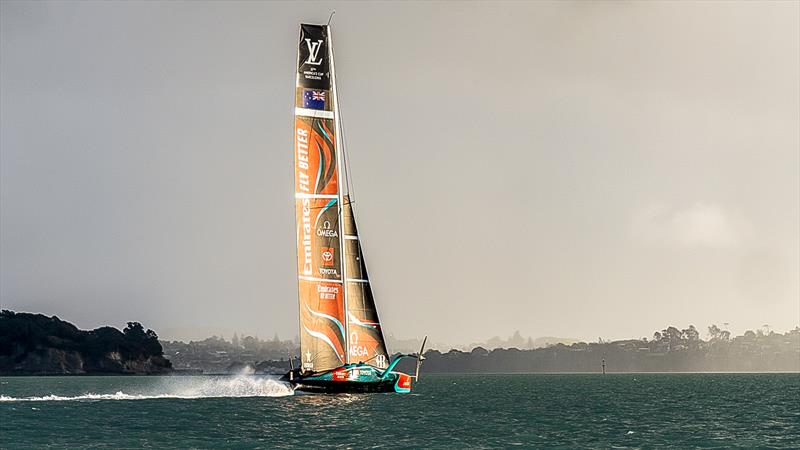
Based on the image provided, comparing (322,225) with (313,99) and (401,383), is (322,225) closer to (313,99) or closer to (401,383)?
(313,99)

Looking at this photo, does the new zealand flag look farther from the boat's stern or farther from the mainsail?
the boat's stern

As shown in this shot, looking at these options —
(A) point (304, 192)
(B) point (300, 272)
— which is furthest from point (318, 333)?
(A) point (304, 192)

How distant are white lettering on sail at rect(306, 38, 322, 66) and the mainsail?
0.07m

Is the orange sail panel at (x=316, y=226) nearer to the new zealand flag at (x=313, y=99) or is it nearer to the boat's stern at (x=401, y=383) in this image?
the new zealand flag at (x=313, y=99)

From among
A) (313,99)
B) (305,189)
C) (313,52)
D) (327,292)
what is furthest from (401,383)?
(313,52)

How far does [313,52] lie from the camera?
64312mm

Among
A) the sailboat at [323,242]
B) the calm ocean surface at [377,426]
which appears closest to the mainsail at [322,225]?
the sailboat at [323,242]

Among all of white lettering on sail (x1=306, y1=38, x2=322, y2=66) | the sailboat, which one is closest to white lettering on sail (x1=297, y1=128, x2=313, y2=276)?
the sailboat

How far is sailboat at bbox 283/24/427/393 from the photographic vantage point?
6319 centimetres

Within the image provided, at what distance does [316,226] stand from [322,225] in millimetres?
401

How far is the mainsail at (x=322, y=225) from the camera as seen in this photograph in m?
63.3

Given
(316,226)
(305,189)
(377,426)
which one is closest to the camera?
(377,426)

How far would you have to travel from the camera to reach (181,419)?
59.2m

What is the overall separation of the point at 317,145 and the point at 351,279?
30.3ft
